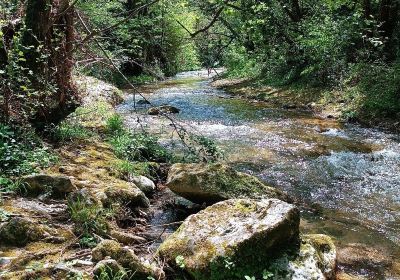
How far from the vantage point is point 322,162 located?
9023 mm

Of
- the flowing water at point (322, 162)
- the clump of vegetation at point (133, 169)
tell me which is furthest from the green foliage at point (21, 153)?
the flowing water at point (322, 162)

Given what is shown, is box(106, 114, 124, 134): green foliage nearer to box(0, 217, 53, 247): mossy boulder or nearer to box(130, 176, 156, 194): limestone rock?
box(130, 176, 156, 194): limestone rock

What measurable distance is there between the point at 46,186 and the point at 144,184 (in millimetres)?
1808

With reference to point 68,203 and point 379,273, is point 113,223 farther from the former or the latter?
point 379,273

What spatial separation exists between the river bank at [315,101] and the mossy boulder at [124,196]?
17.2 feet

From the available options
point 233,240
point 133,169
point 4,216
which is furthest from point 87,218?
point 133,169

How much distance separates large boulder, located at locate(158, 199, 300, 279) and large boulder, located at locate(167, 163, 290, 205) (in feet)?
4.40

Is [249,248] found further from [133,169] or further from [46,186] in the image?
[133,169]

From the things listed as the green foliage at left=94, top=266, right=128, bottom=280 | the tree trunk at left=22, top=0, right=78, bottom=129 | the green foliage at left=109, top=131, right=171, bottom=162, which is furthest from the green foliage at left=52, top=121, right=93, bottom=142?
the green foliage at left=94, top=266, right=128, bottom=280

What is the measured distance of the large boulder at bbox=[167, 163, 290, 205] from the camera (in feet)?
19.7

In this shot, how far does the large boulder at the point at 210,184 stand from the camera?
5996 millimetres

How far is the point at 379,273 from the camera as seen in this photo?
4.72m

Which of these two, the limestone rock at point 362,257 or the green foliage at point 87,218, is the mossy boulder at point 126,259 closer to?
the green foliage at point 87,218

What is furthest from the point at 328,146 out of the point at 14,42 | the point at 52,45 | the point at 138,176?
the point at 14,42
